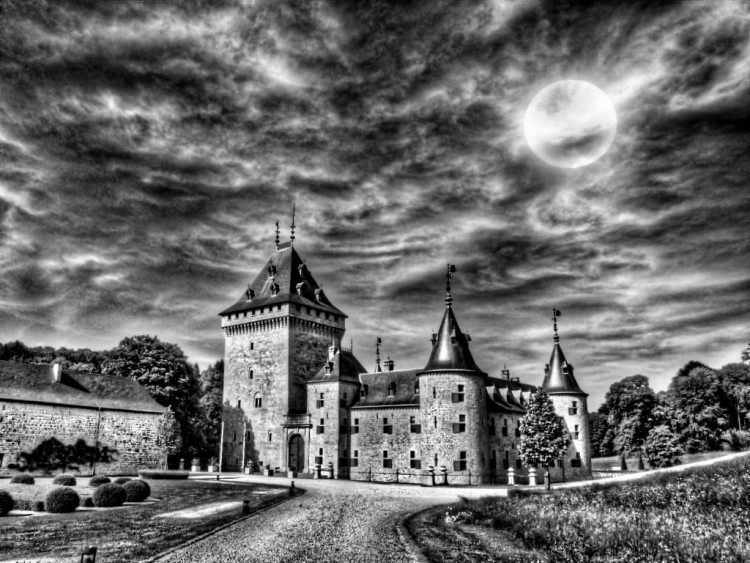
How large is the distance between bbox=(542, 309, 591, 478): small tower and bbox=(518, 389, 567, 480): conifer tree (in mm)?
5517

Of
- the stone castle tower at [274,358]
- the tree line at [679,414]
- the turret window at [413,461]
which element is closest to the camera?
the turret window at [413,461]

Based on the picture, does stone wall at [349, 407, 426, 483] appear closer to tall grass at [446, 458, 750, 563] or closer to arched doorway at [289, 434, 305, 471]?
arched doorway at [289, 434, 305, 471]

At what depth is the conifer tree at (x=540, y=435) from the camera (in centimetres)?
4319

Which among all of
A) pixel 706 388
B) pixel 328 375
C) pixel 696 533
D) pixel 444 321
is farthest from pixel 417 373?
pixel 706 388

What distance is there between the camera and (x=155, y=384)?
190 ft

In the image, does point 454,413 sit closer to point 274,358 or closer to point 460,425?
point 460,425

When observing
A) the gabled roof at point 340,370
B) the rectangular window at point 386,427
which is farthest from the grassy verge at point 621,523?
the gabled roof at point 340,370

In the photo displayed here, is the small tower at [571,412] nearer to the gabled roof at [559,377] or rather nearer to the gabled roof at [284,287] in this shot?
the gabled roof at [559,377]

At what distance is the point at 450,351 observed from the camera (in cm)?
4459

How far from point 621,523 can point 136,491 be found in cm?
2173

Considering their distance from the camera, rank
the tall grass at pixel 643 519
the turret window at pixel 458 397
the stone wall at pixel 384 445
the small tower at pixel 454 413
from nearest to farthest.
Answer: the tall grass at pixel 643 519 → the small tower at pixel 454 413 → the turret window at pixel 458 397 → the stone wall at pixel 384 445

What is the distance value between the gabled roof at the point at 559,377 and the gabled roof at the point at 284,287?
842 inches

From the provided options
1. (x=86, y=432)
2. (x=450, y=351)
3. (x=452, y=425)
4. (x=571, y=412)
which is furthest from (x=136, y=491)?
(x=571, y=412)

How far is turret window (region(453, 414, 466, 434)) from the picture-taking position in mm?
42594
